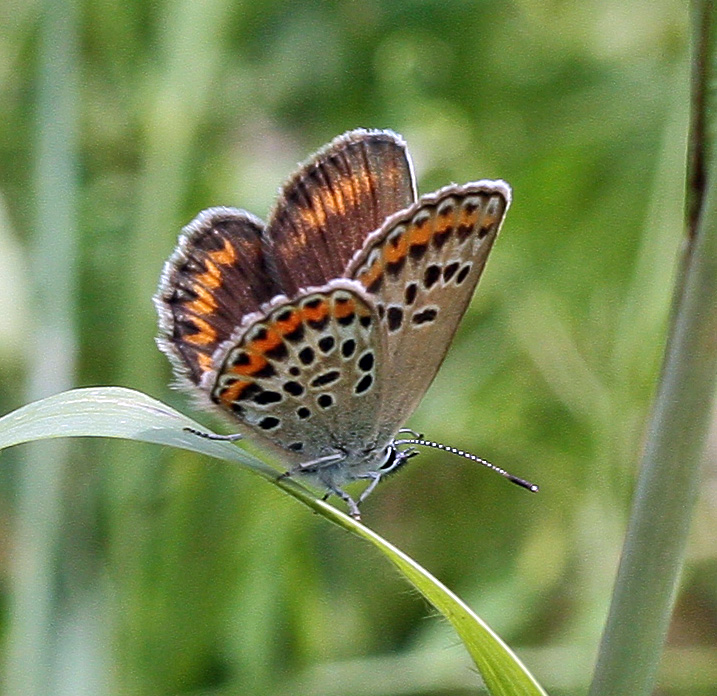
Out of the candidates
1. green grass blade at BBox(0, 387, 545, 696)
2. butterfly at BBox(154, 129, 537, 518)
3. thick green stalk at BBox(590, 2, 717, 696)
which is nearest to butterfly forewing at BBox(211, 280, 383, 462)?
butterfly at BBox(154, 129, 537, 518)

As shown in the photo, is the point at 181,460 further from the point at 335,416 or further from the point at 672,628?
the point at 672,628

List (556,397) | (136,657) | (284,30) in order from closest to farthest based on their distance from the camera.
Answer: (136,657)
(556,397)
(284,30)

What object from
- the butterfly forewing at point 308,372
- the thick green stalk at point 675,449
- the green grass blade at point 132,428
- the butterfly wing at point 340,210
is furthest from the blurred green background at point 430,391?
the thick green stalk at point 675,449

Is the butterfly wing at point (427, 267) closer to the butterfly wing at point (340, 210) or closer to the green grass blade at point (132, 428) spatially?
the butterfly wing at point (340, 210)

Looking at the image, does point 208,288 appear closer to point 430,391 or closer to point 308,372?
point 308,372

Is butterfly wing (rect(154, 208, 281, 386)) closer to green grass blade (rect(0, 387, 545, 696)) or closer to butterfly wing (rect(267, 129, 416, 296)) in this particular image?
butterfly wing (rect(267, 129, 416, 296))

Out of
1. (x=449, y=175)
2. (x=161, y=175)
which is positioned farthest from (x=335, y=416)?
(x=449, y=175)
